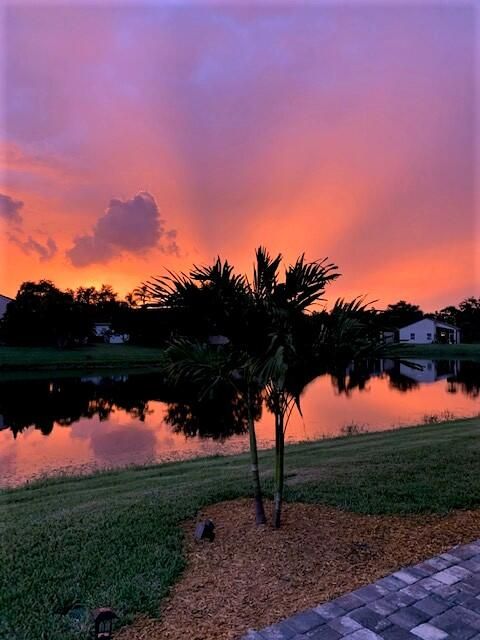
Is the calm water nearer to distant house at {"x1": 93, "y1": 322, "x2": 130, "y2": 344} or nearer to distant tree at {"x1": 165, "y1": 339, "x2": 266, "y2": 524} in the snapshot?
distant tree at {"x1": 165, "y1": 339, "x2": 266, "y2": 524}

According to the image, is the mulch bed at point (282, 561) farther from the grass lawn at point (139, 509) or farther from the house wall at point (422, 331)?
the house wall at point (422, 331)

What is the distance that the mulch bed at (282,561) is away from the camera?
3.22 meters

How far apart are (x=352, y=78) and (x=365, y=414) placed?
1220 centimetres

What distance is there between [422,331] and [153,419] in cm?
6457

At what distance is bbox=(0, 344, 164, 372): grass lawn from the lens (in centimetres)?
4000

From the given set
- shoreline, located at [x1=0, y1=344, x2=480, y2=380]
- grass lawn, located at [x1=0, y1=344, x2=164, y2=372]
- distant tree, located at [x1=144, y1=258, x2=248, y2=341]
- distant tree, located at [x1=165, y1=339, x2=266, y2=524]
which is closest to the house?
shoreline, located at [x1=0, y1=344, x2=480, y2=380]

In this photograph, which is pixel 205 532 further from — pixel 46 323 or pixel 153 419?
pixel 46 323

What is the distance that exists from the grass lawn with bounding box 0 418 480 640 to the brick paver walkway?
3.53 feet

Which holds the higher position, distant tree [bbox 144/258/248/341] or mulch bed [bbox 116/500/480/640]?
distant tree [bbox 144/258/248/341]

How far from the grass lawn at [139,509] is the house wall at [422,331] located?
6805 centimetres

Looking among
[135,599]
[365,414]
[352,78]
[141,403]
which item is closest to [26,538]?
[135,599]

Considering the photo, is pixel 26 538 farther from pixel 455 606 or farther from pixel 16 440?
pixel 16 440

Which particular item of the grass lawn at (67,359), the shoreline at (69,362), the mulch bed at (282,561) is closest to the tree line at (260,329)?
the mulch bed at (282,561)

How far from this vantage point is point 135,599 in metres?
3.46
